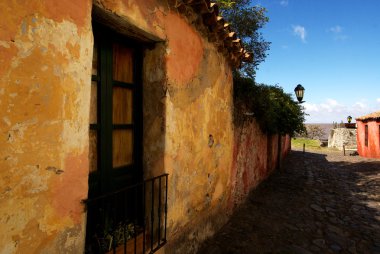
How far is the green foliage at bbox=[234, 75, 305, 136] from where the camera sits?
5.92 meters

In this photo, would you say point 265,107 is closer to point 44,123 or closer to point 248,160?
point 248,160

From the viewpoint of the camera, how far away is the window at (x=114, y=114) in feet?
7.88

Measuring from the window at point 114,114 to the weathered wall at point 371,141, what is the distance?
18449 millimetres

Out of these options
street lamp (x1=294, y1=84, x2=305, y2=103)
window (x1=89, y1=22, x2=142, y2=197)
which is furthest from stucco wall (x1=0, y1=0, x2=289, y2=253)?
street lamp (x1=294, y1=84, x2=305, y2=103)

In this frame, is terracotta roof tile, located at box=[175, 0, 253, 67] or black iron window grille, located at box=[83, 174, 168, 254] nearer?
black iron window grille, located at box=[83, 174, 168, 254]

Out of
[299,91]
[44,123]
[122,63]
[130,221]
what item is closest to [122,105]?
[122,63]

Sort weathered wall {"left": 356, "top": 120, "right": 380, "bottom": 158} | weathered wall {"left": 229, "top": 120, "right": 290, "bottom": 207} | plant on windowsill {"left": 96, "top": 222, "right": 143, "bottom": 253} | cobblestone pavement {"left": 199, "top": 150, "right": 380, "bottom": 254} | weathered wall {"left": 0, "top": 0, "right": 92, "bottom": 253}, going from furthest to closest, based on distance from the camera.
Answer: weathered wall {"left": 356, "top": 120, "right": 380, "bottom": 158}, weathered wall {"left": 229, "top": 120, "right": 290, "bottom": 207}, cobblestone pavement {"left": 199, "top": 150, "right": 380, "bottom": 254}, plant on windowsill {"left": 96, "top": 222, "right": 143, "bottom": 253}, weathered wall {"left": 0, "top": 0, "right": 92, "bottom": 253}

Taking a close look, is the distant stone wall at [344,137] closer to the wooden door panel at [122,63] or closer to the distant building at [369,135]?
the distant building at [369,135]

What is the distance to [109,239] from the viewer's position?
245cm

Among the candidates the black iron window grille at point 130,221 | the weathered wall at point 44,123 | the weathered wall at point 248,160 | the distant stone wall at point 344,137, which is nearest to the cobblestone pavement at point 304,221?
the weathered wall at point 248,160

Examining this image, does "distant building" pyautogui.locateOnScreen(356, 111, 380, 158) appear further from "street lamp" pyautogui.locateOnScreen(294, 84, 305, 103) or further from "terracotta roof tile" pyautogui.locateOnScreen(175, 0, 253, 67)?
"terracotta roof tile" pyautogui.locateOnScreen(175, 0, 253, 67)

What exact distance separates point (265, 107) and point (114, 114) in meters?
5.66

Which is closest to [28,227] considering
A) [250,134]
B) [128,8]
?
[128,8]

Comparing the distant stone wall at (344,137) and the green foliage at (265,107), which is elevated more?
the green foliage at (265,107)
